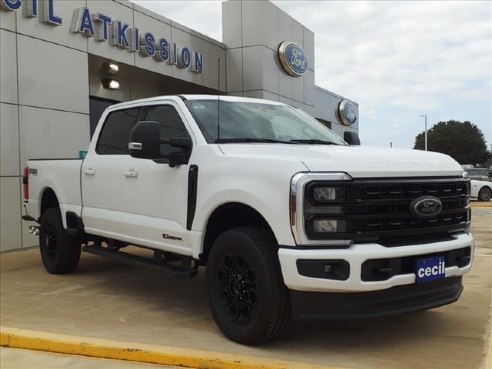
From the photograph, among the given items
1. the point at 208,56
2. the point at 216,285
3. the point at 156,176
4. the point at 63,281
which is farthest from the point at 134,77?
the point at 216,285

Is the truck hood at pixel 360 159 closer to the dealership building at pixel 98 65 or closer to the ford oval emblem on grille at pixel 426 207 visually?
the ford oval emblem on grille at pixel 426 207

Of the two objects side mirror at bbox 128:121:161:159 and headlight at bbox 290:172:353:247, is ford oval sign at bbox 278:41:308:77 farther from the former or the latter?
headlight at bbox 290:172:353:247

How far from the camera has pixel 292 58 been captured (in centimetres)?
1834

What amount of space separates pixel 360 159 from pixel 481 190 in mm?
22455

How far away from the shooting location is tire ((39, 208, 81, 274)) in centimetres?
717

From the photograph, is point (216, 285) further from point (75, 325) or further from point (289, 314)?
point (75, 325)

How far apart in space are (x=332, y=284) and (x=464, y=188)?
5.26ft

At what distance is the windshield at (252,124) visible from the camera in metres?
5.09

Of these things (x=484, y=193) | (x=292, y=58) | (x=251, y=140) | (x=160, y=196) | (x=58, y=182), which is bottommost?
(x=484, y=193)

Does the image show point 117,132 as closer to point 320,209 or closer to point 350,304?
point 320,209

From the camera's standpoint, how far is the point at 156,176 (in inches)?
209

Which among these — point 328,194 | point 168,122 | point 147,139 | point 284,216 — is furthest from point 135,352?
point 168,122

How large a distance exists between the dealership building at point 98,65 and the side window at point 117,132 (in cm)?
391

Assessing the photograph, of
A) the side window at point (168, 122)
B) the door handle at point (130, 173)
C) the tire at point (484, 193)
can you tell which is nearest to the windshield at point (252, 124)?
the side window at point (168, 122)
